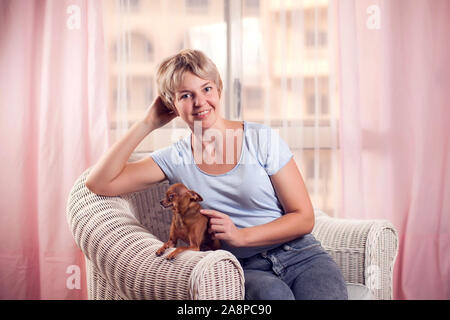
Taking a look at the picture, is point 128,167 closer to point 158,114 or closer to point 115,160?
point 115,160

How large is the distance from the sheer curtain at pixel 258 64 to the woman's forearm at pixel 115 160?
697 millimetres

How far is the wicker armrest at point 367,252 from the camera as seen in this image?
1.44 m

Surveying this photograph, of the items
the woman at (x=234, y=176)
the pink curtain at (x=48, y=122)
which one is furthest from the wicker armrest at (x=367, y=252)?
the pink curtain at (x=48, y=122)

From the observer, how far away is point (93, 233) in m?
1.28

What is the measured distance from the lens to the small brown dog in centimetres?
113

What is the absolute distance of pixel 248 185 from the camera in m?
1.30

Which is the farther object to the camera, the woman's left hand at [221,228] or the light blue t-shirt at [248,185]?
the light blue t-shirt at [248,185]

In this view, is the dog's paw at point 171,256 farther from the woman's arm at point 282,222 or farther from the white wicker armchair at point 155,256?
the woman's arm at point 282,222

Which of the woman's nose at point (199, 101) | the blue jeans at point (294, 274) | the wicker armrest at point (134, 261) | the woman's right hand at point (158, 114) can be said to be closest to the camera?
the wicker armrest at point (134, 261)

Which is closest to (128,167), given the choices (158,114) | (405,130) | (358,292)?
(158,114)

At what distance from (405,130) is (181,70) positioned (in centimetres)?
131

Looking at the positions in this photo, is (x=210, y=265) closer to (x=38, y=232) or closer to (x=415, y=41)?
(x=38, y=232)

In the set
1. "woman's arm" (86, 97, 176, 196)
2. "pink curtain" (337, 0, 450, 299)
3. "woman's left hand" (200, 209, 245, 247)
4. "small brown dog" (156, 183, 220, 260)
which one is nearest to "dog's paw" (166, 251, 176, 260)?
"small brown dog" (156, 183, 220, 260)
